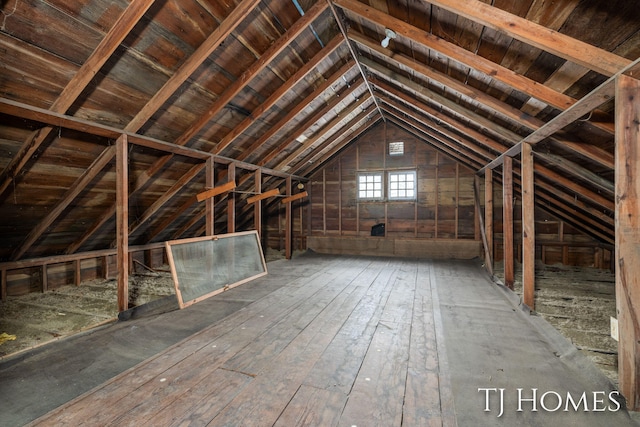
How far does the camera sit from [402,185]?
686 cm

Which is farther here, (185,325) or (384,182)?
(384,182)

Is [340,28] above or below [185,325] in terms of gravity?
above

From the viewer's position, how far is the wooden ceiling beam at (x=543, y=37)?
1.53 m

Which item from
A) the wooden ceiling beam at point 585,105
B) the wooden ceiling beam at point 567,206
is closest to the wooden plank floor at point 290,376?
the wooden ceiling beam at point 585,105

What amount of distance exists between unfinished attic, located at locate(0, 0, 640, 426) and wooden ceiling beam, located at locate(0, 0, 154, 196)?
0.06ft

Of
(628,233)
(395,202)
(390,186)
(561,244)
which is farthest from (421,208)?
(628,233)

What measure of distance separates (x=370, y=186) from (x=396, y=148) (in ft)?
3.75

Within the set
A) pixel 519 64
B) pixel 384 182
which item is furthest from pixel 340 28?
pixel 384 182

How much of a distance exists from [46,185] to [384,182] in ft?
20.1

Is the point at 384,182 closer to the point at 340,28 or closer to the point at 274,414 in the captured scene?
the point at 340,28

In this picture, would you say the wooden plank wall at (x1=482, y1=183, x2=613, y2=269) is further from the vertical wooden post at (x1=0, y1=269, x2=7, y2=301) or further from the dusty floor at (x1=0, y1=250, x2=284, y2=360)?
the vertical wooden post at (x1=0, y1=269, x2=7, y2=301)

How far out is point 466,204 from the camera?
20.9ft

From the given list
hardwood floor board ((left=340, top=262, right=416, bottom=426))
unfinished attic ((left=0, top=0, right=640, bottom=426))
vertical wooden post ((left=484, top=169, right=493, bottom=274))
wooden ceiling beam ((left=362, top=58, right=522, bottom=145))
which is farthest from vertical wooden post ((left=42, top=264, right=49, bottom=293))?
vertical wooden post ((left=484, top=169, right=493, bottom=274))

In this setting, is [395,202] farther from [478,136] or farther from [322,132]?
[478,136]
